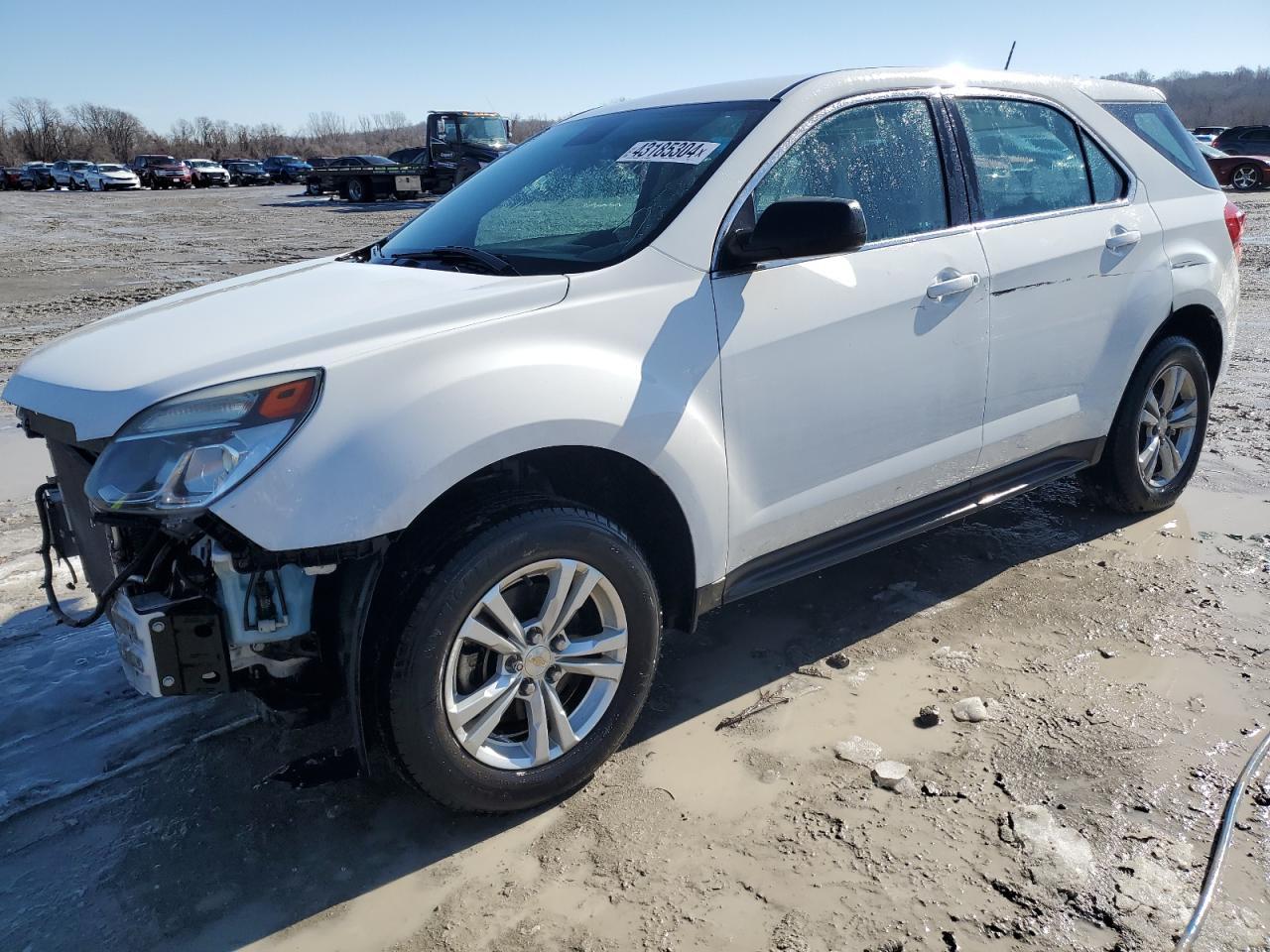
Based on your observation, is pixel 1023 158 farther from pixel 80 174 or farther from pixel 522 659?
pixel 80 174

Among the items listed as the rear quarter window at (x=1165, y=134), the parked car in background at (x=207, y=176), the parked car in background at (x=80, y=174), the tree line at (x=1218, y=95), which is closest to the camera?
the rear quarter window at (x=1165, y=134)

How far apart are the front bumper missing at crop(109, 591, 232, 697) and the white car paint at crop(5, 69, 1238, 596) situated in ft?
0.95

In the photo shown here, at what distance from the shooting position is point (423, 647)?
230 cm

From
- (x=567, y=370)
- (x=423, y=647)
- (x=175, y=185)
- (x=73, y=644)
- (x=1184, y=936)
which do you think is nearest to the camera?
(x=1184, y=936)

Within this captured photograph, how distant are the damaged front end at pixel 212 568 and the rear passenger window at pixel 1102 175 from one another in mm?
3191

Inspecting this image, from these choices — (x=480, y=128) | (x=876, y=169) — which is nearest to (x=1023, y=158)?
(x=876, y=169)

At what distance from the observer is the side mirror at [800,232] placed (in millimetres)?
2693

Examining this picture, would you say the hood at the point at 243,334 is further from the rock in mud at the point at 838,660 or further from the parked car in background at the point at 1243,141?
the parked car in background at the point at 1243,141

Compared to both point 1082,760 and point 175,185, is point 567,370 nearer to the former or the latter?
point 1082,760

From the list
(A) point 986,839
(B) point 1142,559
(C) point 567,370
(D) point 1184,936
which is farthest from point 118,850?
(B) point 1142,559

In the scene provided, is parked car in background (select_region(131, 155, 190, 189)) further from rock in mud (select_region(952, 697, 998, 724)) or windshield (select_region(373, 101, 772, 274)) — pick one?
rock in mud (select_region(952, 697, 998, 724))

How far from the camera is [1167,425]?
14.5 ft

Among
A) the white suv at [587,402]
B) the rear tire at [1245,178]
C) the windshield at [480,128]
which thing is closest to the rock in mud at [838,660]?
the white suv at [587,402]

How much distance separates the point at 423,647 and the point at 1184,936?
70.9 inches
